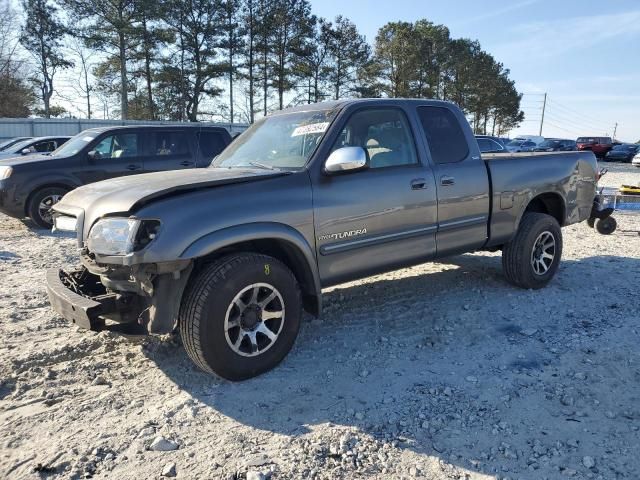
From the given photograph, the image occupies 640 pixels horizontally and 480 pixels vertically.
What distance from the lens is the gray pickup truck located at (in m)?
3.15

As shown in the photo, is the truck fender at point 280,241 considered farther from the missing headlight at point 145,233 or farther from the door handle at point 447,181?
the door handle at point 447,181

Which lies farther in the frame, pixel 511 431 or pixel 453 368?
pixel 453 368

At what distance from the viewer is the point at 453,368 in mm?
3705

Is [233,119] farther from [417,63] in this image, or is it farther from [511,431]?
[511,431]

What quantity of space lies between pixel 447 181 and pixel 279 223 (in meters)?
1.81

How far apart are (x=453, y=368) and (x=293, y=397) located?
1222mm

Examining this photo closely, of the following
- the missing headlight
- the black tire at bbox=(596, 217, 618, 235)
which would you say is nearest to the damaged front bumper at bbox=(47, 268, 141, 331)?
the missing headlight

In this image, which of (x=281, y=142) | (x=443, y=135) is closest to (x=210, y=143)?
(x=281, y=142)

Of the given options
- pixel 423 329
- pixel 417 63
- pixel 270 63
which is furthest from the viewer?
pixel 417 63

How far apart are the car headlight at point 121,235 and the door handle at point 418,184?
2179 mm

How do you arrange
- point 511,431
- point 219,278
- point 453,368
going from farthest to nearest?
point 453,368
point 219,278
point 511,431

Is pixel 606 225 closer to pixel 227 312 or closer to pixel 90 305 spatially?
pixel 227 312

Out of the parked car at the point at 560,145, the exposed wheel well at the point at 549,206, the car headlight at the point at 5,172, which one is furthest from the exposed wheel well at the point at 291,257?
the parked car at the point at 560,145

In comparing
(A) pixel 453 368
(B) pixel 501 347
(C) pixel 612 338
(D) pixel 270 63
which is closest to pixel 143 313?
(A) pixel 453 368
